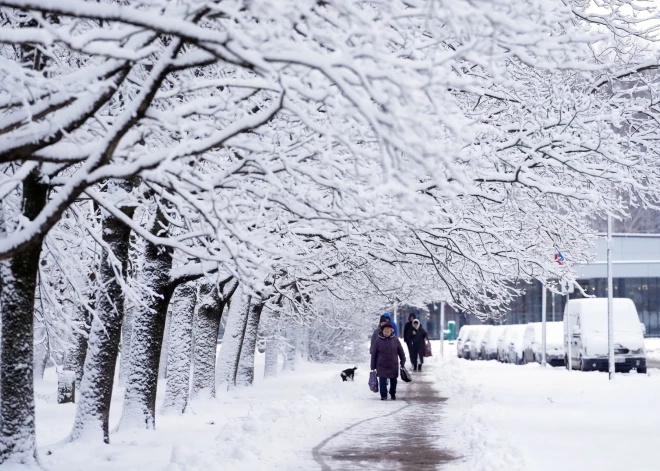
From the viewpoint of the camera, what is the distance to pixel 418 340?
35.1m

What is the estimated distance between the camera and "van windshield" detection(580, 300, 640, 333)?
32.4 metres

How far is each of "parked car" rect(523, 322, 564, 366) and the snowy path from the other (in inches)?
824

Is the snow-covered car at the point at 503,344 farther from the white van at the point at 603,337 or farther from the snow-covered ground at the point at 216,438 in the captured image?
the snow-covered ground at the point at 216,438

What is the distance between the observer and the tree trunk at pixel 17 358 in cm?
925

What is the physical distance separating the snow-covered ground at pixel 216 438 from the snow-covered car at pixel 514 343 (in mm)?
23777

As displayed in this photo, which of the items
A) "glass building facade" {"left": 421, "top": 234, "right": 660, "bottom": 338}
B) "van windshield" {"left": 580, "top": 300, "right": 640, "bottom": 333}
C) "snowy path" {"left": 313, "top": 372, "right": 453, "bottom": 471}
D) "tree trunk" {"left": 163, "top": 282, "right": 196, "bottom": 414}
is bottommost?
"snowy path" {"left": 313, "top": 372, "right": 453, "bottom": 471}

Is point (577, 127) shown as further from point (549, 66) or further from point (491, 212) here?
point (549, 66)

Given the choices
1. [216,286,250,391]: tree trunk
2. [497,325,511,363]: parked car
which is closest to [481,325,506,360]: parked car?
[497,325,511,363]: parked car

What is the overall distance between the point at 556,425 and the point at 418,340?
20.5m

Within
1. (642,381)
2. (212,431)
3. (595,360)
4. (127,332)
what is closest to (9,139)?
(212,431)

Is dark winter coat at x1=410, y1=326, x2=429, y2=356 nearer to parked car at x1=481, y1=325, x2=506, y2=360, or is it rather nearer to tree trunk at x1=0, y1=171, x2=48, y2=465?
parked car at x1=481, y1=325, x2=506, y2=360

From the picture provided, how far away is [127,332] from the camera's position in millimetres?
31516

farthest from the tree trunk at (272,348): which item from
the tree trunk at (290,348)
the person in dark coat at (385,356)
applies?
the person in dark coat at (385,356)

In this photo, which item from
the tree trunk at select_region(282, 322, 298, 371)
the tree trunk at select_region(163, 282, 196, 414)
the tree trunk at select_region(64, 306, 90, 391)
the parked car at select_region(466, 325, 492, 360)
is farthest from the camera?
the parked car at select_region(466, 325, 492, 360)
